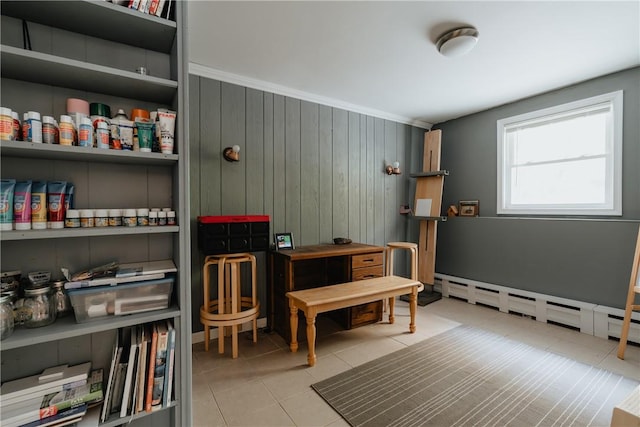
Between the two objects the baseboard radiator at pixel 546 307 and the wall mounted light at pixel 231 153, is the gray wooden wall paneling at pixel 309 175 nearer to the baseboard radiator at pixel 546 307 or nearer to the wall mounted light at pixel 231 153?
the wall mounted light at pixel 231 153

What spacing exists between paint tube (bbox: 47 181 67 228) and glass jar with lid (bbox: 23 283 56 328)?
24 cm

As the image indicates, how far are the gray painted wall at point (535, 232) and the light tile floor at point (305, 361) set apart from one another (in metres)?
0.49

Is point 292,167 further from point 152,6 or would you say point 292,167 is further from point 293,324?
point 152,6

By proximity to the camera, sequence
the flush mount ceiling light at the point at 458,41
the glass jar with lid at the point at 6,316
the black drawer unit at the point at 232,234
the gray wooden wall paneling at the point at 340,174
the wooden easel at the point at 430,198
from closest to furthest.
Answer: the glass jar with lid at the point at 6,316, the flush mount ceiling light at the point at 458,41, the black drawer unit at the point at 232,234, the gray wooden wall paneling at the point at 340,174, the wooden easel at the point at 430,198

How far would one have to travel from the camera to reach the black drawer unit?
7.38ft

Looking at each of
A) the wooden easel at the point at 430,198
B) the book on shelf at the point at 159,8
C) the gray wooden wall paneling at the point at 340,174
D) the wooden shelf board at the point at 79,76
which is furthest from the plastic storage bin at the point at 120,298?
the wooden easel at the point at 430,198

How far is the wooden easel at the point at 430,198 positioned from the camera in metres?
3.71

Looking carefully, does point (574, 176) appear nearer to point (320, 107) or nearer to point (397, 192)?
point (397, 192)

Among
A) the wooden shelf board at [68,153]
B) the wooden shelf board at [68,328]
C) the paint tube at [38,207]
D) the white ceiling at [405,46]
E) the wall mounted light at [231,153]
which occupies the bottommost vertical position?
the wooden shelf board at [68,328]

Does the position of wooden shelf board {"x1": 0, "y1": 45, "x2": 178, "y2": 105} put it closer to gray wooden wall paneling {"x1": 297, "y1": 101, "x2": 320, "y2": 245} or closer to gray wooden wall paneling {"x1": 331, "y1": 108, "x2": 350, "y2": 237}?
gray wooden wall paneling {"x1": 297, "y1": 101, "x2": 320, "y2": 245}

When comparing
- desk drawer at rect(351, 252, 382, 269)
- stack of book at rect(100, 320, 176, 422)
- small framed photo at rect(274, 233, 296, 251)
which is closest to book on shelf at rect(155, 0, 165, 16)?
stack of book at rect(100, 320, 176, 422)

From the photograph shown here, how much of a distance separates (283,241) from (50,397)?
1890 millimetres

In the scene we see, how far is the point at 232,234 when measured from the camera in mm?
2334

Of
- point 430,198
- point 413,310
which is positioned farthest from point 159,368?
point 430,198
